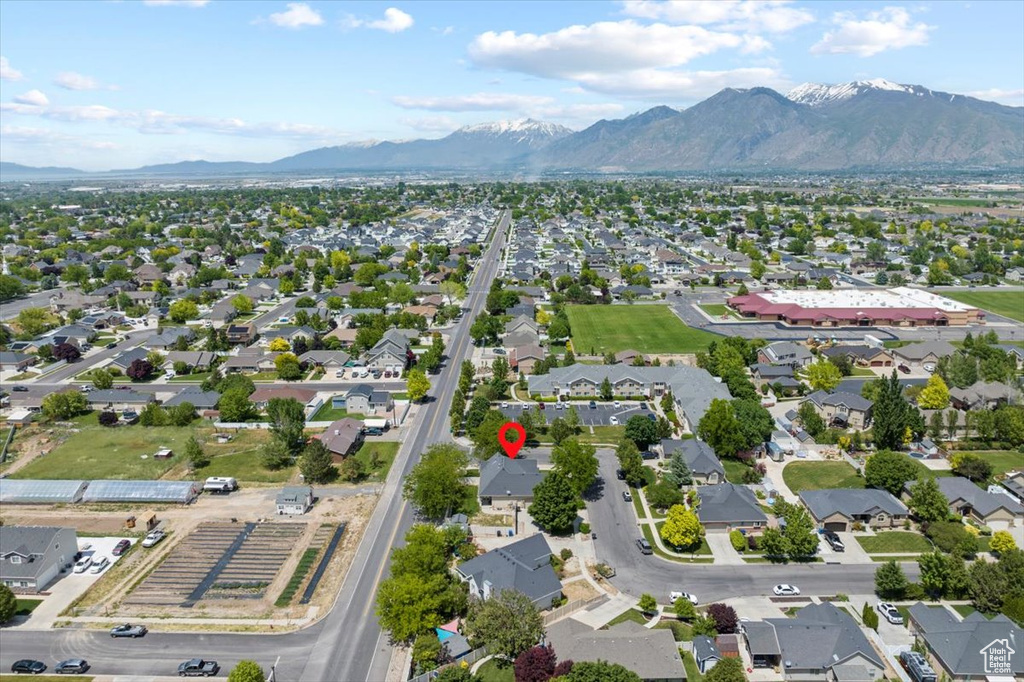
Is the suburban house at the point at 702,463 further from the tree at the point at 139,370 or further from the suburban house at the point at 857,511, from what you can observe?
the tree at the point at 139,370

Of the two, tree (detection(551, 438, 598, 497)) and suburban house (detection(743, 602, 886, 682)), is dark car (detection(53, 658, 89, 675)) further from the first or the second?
suburban house (detection(743, 602, 886, 682))

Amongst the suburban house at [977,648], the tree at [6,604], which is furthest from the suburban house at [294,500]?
the suburban house at [977,648]

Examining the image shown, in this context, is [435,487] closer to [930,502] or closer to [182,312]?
[930,502]

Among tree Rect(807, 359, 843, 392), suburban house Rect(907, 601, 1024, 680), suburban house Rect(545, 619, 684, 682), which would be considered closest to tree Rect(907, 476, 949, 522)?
suburban house Rect(907, 601, 1024, 680)

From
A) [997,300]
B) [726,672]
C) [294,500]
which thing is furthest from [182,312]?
[997,300]

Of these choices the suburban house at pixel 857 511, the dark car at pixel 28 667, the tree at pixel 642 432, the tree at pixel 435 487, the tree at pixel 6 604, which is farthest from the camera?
the tree at pixel 642 432

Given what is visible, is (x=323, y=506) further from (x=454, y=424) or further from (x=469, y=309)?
(x=469, y=309)
